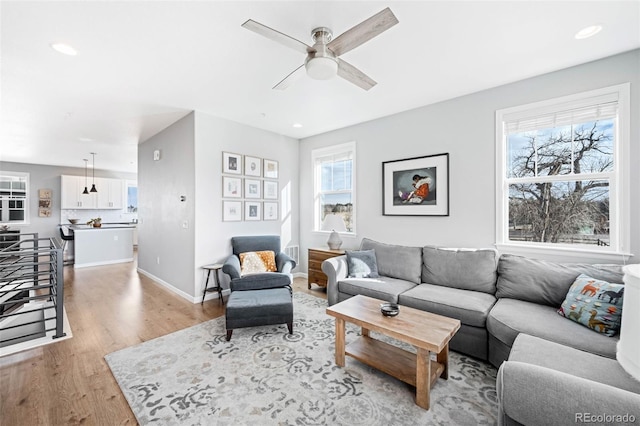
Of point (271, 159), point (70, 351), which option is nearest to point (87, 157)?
point (271, 159)

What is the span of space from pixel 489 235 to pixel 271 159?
3.55 metres

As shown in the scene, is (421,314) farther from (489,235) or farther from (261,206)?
(261,206)

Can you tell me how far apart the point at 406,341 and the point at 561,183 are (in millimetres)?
2511

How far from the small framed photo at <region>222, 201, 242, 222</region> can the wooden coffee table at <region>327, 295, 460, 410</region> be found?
2526mm

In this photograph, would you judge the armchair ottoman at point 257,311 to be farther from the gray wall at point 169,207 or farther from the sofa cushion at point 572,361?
the sofa cushion at point 572,361

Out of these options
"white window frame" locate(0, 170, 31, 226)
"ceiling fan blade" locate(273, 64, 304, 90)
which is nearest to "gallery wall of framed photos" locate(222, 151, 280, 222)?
"ceiling fan blade" locate(273, 64, 304, 90)

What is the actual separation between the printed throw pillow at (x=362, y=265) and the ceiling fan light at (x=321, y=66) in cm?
225

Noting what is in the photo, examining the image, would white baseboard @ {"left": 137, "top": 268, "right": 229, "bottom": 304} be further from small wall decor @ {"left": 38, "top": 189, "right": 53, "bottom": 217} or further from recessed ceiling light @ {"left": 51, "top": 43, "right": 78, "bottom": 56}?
small wall decor @ {"left": 38, "top": 189, "right": 53, "bottom": 217}

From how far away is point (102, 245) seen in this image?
21.1 feet

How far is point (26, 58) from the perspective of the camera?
241 cm

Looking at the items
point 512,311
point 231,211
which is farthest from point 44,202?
point 512,311

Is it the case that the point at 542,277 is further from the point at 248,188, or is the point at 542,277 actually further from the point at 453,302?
the point at 248,188

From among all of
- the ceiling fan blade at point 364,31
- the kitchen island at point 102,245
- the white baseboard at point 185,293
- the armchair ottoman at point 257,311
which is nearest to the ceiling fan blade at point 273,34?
the ceiling fan blade at point 364,31

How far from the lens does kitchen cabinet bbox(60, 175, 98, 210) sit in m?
7.91
